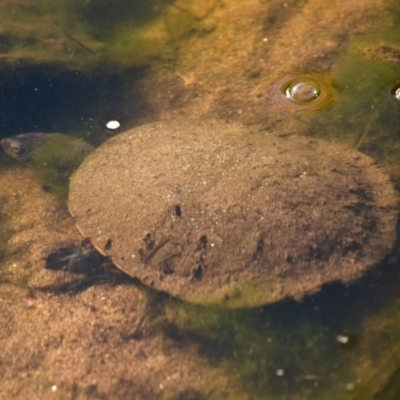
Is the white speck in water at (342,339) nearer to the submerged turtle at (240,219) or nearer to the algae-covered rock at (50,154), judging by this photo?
the submerged turtle at (240,219)

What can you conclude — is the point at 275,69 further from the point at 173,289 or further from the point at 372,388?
the point at 372,388

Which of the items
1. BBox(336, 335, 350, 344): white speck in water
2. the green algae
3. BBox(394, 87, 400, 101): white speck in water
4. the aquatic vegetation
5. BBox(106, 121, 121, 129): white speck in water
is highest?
BBox(394, 87, 400, 101): white speck in water

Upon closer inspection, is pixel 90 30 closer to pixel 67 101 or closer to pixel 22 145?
pixel 67 101

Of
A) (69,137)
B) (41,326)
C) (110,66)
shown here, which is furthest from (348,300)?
(110,66)

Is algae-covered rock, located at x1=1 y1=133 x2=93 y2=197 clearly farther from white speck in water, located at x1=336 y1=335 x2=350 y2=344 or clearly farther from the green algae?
white speck in water, located at x1=336 y1=335 x2=350 y2=344

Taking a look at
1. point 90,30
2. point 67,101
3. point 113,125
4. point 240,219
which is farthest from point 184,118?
point 90,30

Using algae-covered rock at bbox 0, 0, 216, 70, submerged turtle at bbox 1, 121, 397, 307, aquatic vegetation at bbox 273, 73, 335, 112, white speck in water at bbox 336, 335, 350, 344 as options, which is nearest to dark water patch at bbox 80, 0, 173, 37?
algae-covered rock at bbox 0, 0, 216, 70
